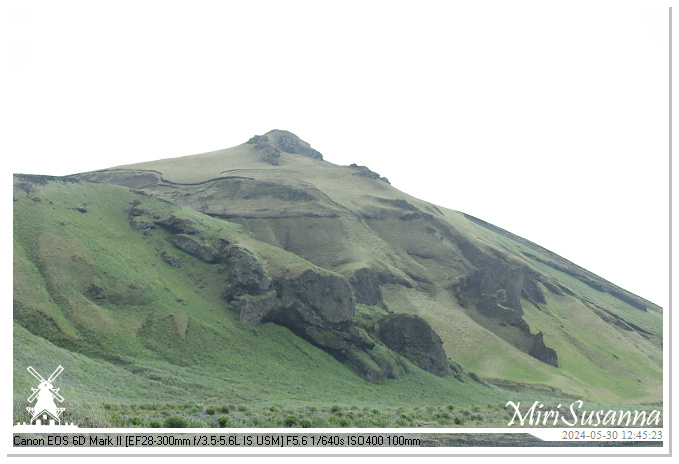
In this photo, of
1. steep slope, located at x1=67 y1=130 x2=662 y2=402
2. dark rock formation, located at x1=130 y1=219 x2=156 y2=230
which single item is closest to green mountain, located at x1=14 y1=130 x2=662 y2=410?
dark rock formation, located at x1=130 y1=219 x2=156 y2=230

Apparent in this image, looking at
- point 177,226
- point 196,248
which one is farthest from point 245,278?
point 177,226

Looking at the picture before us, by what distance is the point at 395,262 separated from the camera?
130m

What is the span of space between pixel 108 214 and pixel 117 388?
5527cm

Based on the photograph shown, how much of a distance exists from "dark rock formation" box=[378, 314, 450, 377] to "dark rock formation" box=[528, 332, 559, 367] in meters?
33.0

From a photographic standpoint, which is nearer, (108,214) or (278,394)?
(278,394)

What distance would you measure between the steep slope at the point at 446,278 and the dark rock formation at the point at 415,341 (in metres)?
16.0

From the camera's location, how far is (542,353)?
104 m

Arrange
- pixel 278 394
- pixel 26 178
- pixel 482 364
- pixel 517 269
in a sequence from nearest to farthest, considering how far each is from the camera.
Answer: pixel 278 394 → pixel 26 178 → pixel 482 364 → pixel 517 269

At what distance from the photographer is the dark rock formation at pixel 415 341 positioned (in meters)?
80.3

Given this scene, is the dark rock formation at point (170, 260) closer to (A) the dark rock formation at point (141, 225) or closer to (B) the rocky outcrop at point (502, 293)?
(A) the dark rock formation at point (141, 225)

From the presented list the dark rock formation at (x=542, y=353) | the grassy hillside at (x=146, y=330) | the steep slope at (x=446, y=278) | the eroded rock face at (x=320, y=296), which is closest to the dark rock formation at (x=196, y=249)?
the grassy hillside at (x=146, y=330)

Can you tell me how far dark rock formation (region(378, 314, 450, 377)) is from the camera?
8031cm

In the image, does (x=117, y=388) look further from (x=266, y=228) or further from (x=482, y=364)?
(x=266, y=228)
